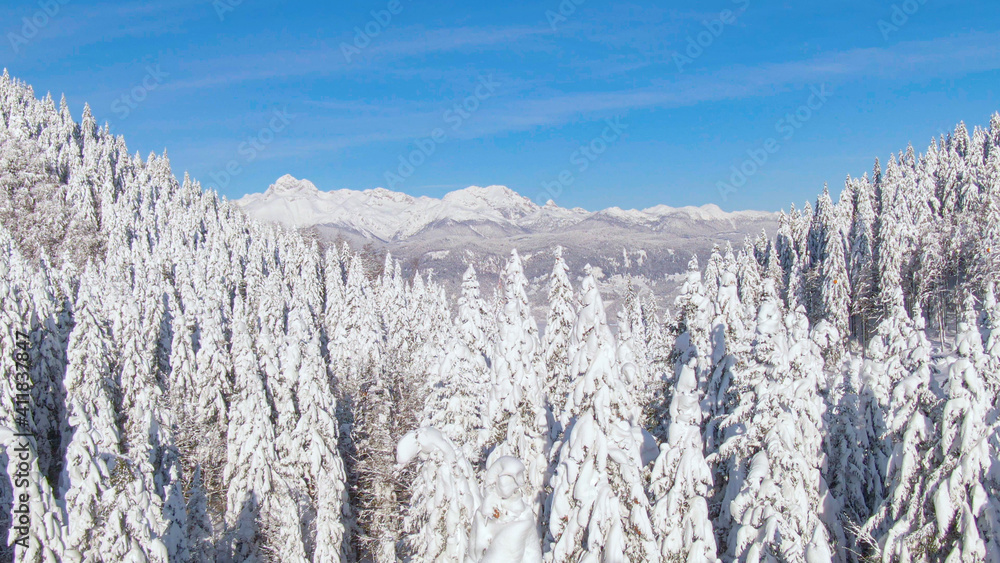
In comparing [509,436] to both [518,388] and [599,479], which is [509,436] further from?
[599,479]

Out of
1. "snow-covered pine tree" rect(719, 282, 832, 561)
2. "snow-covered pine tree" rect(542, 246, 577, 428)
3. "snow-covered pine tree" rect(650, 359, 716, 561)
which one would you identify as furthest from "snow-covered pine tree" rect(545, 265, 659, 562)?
"snow-covered pine tree" rect(719, 282, 832, 561)

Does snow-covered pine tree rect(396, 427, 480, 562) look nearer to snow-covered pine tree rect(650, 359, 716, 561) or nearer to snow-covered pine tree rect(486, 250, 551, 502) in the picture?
snow-covered pine tree rect(486, 250, 551, 502)

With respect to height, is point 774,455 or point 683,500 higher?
point 774,455

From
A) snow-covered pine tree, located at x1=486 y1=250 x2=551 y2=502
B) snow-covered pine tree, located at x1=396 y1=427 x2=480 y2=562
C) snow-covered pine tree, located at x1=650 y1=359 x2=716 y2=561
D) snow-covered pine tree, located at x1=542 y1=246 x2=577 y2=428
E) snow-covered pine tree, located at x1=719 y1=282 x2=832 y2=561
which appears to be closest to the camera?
snow-covered pine tree, located at x1=396 y1=427 x2=480 y2=562

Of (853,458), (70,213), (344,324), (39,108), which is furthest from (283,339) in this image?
(39,108)

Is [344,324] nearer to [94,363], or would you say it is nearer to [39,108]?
[94,363]

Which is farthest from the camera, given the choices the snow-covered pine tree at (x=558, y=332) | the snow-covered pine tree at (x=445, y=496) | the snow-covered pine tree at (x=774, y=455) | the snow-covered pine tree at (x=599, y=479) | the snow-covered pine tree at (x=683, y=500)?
the snow-covered pine tree at (x=558, y=332)

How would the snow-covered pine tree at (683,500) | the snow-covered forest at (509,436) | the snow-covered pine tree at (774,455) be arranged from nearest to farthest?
1. the snow-covered forest at (509,436)
2. the snow-covered pine tree at (774,455)
3. the snow-covered pine tree at (683,500)

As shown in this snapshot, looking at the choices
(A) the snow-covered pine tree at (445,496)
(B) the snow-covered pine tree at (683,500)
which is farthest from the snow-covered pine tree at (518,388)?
(A) the snow-covered pine tree at (445,496)

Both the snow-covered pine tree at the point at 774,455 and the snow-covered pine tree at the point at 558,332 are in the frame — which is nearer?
the snow-covered pine tree at the point at 774,455

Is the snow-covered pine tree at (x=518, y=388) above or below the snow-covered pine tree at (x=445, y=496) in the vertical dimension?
above

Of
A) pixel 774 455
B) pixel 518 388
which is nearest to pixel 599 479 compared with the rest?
pixel 774 455

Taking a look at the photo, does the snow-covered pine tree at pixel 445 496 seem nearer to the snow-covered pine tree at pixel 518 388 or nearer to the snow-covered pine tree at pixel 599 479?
the snow-covered pine tree at pixel 599 479

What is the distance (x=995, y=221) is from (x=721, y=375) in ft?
187
